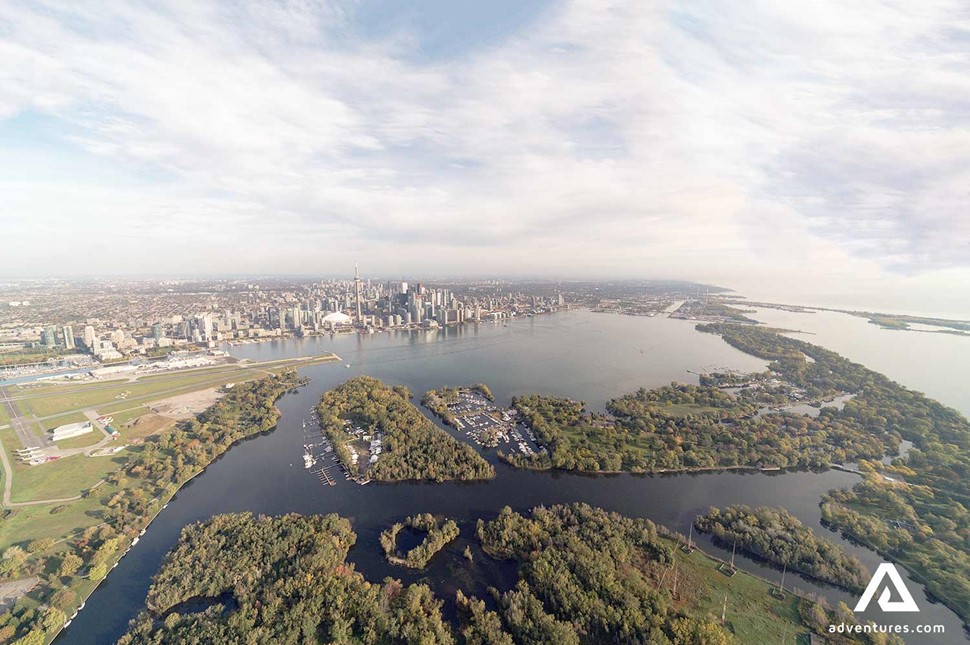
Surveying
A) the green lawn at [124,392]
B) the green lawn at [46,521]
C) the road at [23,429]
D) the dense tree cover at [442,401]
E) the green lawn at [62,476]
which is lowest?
the green lawn at [46,521]

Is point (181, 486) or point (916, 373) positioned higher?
point (916, 373)

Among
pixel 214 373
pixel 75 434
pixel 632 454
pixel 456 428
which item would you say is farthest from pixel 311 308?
pixel 632 454

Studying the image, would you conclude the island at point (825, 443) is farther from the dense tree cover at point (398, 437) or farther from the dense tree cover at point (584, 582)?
the dense tree cover at point (584, 582)

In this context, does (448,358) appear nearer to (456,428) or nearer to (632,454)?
(456,428)

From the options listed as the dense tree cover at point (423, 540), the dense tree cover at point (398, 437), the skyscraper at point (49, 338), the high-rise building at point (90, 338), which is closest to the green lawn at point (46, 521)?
the dense tree cover at point (398, 437)

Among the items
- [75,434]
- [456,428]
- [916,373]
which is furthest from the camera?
[916,373]

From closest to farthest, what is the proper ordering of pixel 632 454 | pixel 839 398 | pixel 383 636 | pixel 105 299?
pixel 383 636 < pixel 632 454 < pixel 839 398 < pixel 105 299
